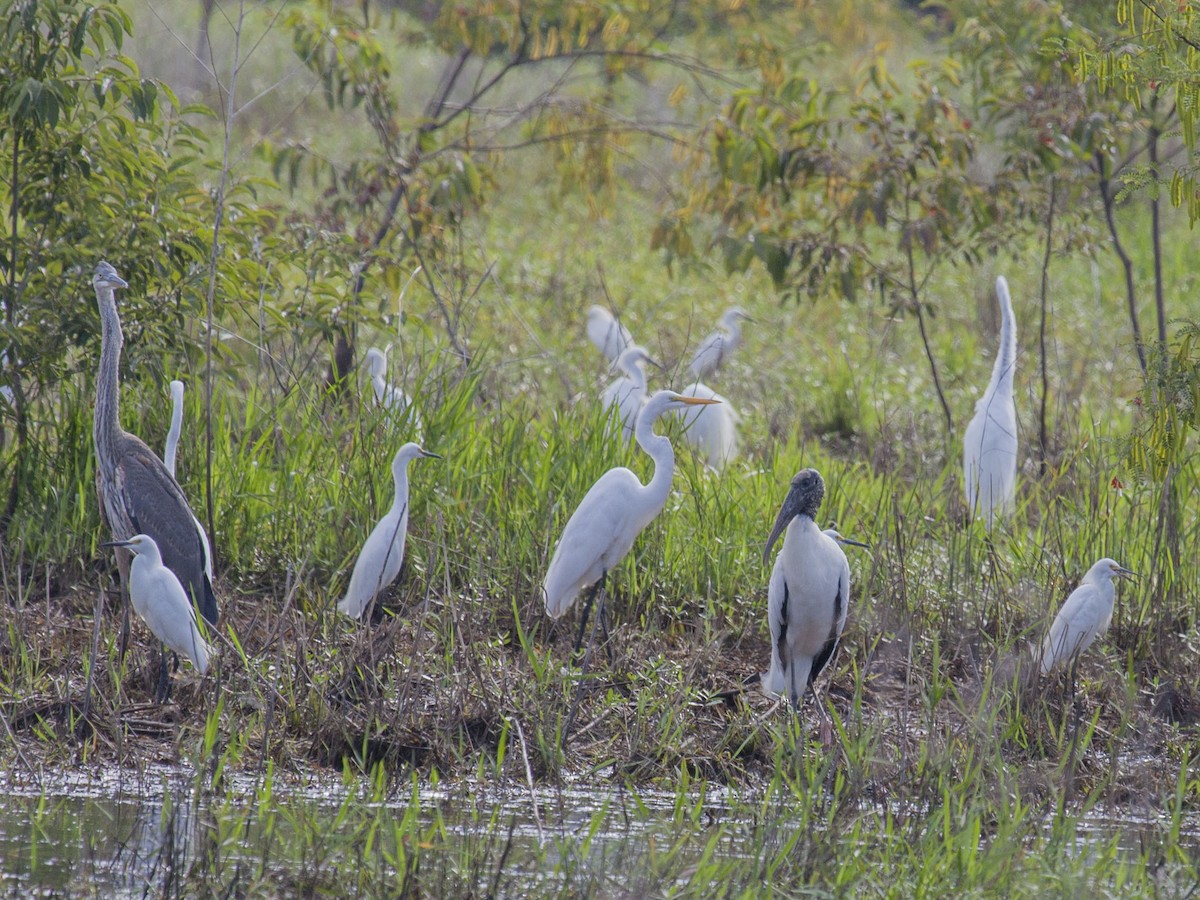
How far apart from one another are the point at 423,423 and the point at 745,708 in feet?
6.42

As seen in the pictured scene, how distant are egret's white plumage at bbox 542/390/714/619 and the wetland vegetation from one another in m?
0.13

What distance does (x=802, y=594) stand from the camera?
185 inches

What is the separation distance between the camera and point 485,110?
7.27 m

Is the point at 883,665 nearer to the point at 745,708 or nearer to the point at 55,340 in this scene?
the point at 745,708

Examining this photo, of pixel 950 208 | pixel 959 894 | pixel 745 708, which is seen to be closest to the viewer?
pixel 959 894

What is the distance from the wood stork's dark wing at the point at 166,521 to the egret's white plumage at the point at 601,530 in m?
1.17

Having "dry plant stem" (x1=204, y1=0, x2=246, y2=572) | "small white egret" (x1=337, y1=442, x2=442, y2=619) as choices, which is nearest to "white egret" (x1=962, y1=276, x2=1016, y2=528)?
"small white egret" (x1=337, y1=442, x2=442, y2=619)

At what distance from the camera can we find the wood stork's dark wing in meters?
4.83

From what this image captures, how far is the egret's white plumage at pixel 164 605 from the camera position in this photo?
4.34 m

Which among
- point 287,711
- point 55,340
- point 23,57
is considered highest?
point 23,57

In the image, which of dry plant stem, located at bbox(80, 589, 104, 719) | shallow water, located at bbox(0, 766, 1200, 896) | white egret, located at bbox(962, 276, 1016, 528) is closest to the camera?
shallow water, located at bbox(0, 766, 1200, 896)

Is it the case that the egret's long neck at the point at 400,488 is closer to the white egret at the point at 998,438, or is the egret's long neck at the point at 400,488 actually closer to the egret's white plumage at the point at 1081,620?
the egret's white plumage at the point at 1081,620

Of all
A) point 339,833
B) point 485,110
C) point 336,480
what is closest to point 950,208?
point 485,110

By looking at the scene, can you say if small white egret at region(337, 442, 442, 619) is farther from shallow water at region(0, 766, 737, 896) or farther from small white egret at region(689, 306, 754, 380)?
small white egret at region(689, 306, 754, 380)
